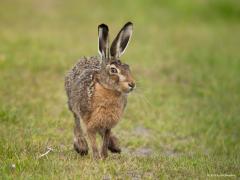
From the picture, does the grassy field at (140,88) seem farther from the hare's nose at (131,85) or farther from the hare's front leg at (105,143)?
the hare's nose at (131,85)

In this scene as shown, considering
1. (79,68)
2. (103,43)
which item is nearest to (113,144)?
(79,68)

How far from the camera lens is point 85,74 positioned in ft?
31.1

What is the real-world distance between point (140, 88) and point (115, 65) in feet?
1.52

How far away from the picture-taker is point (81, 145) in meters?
9.55

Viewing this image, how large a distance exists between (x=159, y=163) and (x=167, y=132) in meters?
3.45

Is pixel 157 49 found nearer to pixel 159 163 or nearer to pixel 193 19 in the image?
pixel 193 19

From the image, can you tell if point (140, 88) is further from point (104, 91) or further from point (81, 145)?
point (81, 145)

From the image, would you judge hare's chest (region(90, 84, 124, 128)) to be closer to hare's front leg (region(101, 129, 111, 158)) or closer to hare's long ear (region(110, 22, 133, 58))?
hare's front leg (region(101, 129, 111, 158))

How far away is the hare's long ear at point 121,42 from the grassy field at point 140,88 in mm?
561

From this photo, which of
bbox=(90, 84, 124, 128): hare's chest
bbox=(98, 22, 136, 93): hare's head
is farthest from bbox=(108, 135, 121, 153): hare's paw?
bbox=(98, 22, 136, 93): hare's head

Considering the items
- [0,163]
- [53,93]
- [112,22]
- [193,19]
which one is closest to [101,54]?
[0,163]

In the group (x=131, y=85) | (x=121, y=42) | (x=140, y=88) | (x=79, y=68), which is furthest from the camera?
(x=79, y=68)

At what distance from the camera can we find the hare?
8.77 m

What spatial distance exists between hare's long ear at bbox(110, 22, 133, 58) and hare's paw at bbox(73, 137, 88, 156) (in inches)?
50.6
